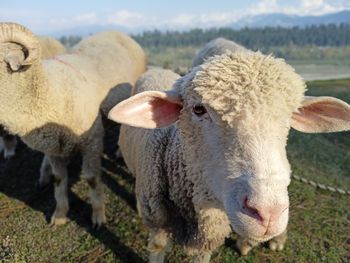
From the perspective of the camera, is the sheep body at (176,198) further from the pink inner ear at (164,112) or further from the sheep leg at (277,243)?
the sheep leg at (277,243)

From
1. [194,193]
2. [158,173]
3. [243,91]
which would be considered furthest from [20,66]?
[243,91]

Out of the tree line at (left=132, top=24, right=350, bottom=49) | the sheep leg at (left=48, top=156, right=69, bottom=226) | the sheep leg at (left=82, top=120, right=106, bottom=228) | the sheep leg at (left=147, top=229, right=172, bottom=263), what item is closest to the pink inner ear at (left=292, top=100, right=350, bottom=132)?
the sheep leg at (left=147, top=229, right=172, bottom=263)

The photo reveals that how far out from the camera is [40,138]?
176 inches

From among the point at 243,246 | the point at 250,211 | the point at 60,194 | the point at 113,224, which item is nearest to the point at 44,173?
the point at 60,194

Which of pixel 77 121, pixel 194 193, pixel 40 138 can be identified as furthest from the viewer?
pixel 77 121

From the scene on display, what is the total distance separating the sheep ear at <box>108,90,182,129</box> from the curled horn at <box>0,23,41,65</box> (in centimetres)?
198

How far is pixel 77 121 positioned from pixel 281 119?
3099mm

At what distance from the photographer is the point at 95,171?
16.8 ft

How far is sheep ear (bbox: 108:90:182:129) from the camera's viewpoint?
8.37 ft

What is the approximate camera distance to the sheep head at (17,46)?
398 cm

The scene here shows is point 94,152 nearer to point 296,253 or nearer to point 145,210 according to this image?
point 145,210

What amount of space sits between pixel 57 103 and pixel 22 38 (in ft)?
2.84

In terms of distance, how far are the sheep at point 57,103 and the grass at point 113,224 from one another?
27 cm

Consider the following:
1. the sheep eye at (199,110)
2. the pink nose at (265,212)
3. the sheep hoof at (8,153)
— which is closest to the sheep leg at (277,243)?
the sheep eye at (199,110)
